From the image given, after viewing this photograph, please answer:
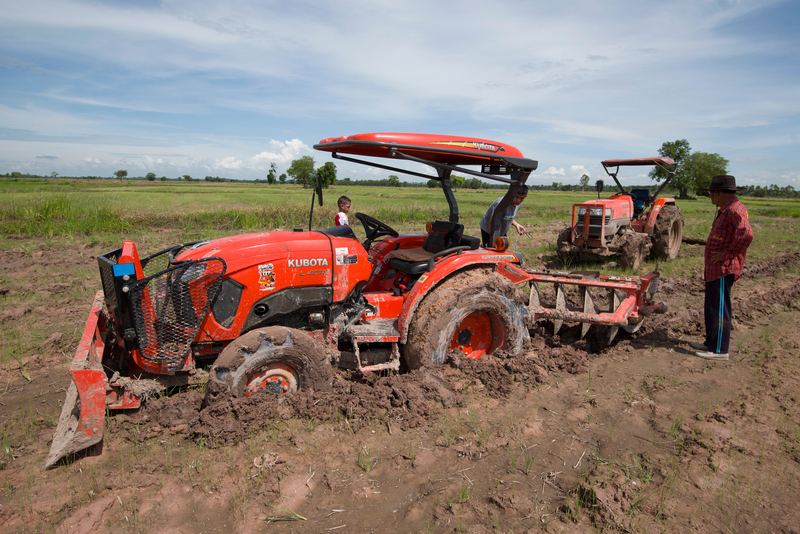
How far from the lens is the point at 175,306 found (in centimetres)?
297

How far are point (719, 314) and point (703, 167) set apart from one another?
56152 millimetres

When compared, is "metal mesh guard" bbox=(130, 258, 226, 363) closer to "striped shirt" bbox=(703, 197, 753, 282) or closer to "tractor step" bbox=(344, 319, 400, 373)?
"tractor step" bbox=(344, 319, 400, 373)

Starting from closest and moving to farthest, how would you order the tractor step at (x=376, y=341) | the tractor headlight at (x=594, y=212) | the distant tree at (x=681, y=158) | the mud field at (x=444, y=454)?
the mud field at (x=444, y=454), the tractor step at (x=376, y=341), the tractor headlight at (x=594, y=212), the distant tree at (x=681, y=158)

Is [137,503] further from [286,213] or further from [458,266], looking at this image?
[286,213]

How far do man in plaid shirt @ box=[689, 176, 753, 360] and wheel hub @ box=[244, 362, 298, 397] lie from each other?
4101 mm

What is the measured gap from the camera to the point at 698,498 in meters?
2.51

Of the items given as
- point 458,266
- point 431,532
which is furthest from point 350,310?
point 431,532

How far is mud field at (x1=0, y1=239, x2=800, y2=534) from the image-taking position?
2361 millimetres

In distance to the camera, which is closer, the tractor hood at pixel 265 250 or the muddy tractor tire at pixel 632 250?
the tractor hood at pixel 265 250

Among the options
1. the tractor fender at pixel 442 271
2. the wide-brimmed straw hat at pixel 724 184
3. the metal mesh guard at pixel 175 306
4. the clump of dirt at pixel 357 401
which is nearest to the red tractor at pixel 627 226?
the wide-brimmed straw hat at pixel 724 184

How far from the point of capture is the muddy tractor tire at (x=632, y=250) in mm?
8883

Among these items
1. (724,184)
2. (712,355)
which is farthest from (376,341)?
(724,184)

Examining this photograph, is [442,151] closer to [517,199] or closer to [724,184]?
[517,199]

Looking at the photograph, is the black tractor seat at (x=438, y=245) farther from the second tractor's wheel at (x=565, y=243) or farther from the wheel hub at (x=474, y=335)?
the second tractor's wheel at (x=565, y=243)
